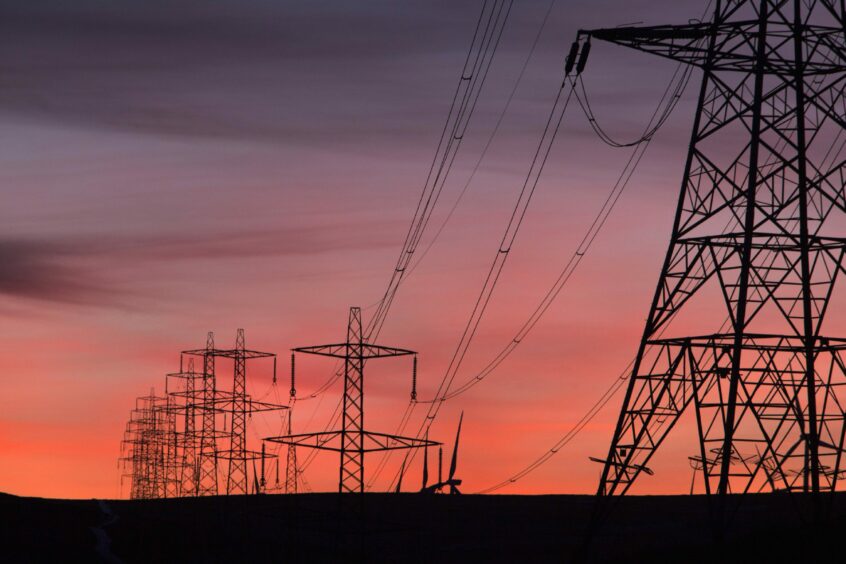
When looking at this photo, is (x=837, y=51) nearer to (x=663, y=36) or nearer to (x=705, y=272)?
(x=663, y=36)

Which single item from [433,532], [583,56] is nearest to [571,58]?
[583,56]

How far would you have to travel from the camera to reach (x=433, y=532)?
64875mm

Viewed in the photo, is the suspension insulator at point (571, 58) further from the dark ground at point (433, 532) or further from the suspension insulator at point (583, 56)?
the dark ground at point (433, 532)

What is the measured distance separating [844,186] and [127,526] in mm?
55064

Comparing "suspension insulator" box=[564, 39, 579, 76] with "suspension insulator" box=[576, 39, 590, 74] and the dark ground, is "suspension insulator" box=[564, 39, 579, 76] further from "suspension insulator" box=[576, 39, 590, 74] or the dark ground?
the dark ground

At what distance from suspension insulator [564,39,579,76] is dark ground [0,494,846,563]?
14.6 metres

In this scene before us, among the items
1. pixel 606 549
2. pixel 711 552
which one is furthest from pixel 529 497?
pixel 711 552

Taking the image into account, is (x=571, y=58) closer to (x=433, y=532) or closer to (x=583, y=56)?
Answer: (x=583, y=56)

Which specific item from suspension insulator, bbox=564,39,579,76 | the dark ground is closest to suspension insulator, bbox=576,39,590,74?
suspension insulator, bbox=564,39,579,76

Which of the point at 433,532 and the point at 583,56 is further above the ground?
the point at 583,56

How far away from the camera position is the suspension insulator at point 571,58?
128ft

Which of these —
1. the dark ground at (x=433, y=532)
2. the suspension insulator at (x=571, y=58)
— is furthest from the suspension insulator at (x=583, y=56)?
the dark ground at (x=433, y=532)

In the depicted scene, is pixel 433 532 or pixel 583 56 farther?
pixel 433 532

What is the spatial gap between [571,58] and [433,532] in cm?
3403
